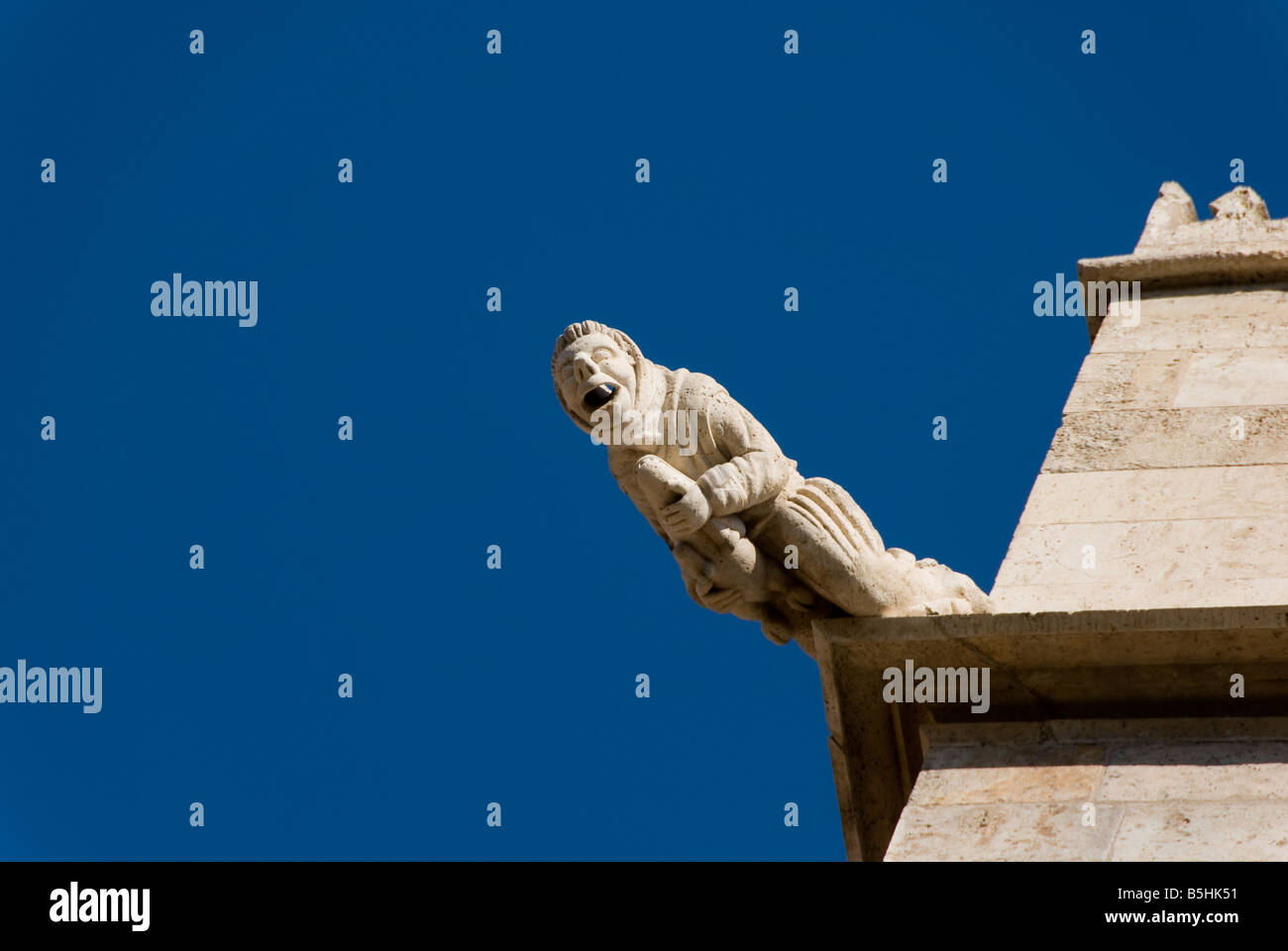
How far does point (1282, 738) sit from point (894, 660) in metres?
1.52

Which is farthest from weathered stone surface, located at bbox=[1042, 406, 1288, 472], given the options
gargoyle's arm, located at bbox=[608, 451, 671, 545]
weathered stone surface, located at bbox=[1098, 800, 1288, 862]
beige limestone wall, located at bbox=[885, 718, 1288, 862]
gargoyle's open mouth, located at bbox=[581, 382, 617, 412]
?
weathered stone surface, located at bbox=[1098, 800, 1288, 862]

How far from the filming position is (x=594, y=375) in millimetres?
10758

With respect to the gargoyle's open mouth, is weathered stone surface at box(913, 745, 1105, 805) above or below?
below

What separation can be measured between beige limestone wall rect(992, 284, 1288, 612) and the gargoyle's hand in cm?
123

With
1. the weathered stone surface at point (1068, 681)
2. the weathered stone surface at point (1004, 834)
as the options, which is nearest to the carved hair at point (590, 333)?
the weathered stone surface at point (1068, 681)

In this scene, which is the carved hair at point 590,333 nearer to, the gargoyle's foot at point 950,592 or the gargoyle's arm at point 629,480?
the gargoyle's arm at point 629,480

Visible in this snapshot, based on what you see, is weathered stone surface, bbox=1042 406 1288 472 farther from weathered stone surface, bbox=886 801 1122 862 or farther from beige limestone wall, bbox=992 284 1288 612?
weathered stone surface, bbox=886 801 1122 862

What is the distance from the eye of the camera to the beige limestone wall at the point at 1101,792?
30.5ft

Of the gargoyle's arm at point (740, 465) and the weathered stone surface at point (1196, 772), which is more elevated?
the gargoyle's arm at point (740, 465)

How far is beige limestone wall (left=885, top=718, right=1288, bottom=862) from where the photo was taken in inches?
366

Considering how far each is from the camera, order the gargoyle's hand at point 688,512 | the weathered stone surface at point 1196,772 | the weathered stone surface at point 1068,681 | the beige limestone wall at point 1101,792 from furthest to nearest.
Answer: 1. the gargoyle's hand at point 688,512
2. the weathered stone surface at point 1068,681
3. the weathered stone surface at point 1196,772
4. the beige limestone wall at point 1101,792

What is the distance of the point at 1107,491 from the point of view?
444 inches
